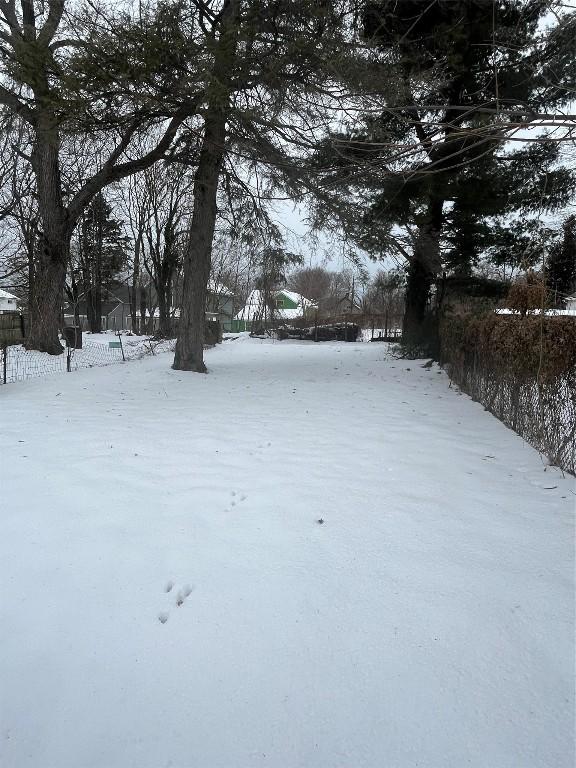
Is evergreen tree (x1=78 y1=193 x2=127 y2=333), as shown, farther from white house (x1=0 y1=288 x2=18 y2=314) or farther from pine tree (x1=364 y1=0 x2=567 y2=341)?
pine tree (x1=364 y1=0 x2=567 y2=341)

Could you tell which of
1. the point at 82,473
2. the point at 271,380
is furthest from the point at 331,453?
the point at 271,380

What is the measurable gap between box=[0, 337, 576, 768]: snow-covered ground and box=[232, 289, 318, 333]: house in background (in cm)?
2181

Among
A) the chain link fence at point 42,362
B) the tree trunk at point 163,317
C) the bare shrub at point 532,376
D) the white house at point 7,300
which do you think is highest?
the white house at point 7,300

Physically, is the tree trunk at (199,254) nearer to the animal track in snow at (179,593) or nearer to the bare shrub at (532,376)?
the bare shrub at (532,376)

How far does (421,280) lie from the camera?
12758 millimetres

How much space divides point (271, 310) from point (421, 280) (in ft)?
A: 48.2

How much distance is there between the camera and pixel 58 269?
12.8 meters

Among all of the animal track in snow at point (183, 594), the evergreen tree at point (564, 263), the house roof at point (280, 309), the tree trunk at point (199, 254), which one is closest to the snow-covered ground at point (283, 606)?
the animal track in snow at point (183, 594)

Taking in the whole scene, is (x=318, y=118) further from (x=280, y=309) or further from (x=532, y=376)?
(x=280, y=309)

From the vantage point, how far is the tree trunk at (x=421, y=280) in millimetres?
10188

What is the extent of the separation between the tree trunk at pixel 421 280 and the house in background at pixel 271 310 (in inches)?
510

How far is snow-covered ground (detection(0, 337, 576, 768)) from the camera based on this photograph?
1.64 m

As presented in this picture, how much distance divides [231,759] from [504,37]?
9.84 m

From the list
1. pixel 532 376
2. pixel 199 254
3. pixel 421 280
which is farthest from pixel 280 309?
pixel 532 376
